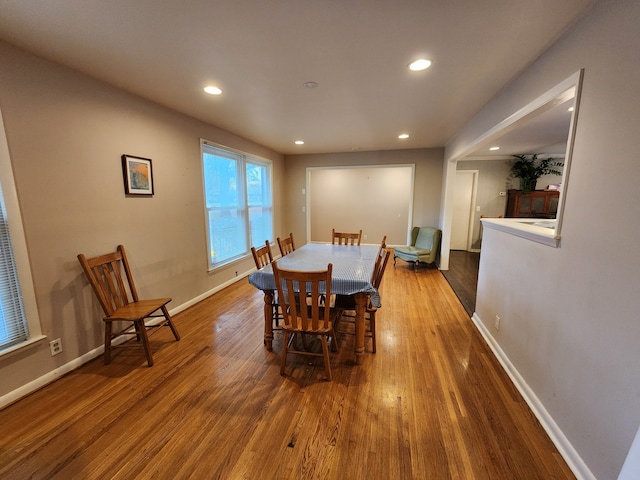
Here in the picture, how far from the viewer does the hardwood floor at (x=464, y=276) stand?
3.49m

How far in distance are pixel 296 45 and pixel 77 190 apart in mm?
2006

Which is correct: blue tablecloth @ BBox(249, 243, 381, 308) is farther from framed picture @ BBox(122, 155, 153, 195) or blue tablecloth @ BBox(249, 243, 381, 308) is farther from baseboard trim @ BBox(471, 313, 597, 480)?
A: framed picture @ BBox(122, 155, 153, 195)

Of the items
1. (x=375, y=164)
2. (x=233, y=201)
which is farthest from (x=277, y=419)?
(x=375, y=164)

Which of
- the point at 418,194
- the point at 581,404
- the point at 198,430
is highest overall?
the point at 418,194

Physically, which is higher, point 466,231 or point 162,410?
point 466,231

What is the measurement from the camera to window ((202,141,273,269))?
368cm

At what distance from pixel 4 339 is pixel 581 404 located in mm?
3432

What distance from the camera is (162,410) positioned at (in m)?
1.70

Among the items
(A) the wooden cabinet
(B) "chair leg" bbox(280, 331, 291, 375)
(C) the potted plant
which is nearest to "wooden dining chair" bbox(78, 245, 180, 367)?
(B) "chair leg" bbox(280, 331, 291, 375)

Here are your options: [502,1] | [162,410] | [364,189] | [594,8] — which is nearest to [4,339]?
[162,410]

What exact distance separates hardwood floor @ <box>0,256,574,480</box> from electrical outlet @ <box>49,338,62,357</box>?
22 centimetres

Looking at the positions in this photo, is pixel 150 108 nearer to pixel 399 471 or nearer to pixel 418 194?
pixel 399 471

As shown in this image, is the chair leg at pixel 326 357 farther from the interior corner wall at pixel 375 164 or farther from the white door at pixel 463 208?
the white door at pixel 463 208

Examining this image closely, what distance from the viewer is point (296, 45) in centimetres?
167
